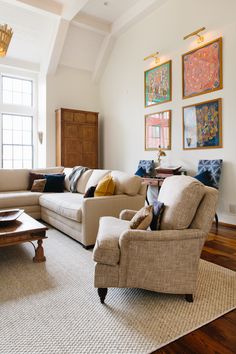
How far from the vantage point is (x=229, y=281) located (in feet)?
7.20

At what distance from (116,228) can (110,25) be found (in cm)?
607

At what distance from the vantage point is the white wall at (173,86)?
162 inches

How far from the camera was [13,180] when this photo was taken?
15.7ft

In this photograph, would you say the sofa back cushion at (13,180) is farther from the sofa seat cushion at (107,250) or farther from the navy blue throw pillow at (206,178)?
the sofa seat cushion at (107,250)

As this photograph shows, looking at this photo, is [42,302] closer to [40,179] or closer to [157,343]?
[157,343]

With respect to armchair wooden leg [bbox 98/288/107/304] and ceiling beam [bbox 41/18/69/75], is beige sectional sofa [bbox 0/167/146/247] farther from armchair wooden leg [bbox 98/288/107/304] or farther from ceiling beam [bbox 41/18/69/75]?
ceiling beam [bbox 41/18/69/75]

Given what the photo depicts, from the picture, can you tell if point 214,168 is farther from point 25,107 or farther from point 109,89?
point 25,107

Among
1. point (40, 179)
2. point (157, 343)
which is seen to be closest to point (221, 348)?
point (157, 343)

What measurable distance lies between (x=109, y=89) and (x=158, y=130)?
250 cm

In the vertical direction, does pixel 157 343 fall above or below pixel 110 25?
below

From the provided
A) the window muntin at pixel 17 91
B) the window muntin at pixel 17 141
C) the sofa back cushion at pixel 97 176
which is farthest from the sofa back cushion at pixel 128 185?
the window muntin at pixel 17 91

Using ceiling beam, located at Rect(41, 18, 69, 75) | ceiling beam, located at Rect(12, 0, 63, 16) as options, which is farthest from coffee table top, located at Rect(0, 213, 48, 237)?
ceiling beam, located at Rect(41, 18, 69, 75)

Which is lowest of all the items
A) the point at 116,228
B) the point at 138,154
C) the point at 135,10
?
the point at 116,228

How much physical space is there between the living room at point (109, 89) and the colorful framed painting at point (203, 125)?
7cm
